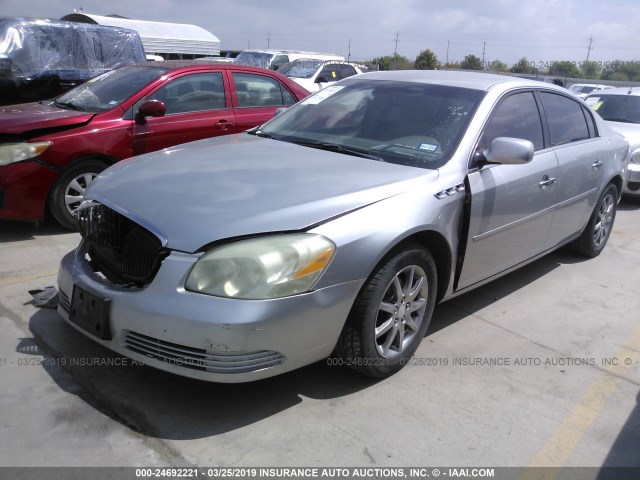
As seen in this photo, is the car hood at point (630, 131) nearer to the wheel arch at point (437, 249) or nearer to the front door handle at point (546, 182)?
the front door handle at point (546, 182)

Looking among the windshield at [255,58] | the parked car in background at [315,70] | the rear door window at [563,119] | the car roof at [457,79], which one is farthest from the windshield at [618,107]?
the windshield at [255,58]

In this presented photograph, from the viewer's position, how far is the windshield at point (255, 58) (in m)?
19.3

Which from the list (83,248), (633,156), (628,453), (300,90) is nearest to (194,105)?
(300,90)

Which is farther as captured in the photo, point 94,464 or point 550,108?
point 550,108

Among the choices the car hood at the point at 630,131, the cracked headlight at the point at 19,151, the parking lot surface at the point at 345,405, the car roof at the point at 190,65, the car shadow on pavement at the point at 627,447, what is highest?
the car roof at the point at 190,65

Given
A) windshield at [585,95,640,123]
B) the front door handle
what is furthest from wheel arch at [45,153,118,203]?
windshield at [585,95,640,123]

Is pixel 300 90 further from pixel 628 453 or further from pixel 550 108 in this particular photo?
pixel 628 453

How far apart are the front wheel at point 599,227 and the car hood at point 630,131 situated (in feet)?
9.19

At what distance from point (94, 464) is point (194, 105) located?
437cm

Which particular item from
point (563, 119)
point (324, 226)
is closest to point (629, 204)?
point (563, 119)

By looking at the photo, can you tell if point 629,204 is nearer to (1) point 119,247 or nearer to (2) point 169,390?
(2) point 169,390

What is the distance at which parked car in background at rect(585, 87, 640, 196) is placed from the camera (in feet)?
26.1

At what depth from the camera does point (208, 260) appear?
2.58 m

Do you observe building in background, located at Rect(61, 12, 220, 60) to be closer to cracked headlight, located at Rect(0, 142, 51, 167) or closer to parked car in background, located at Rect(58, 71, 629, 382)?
cracked headlight, located at Rect(0, 142, 51, 167)
